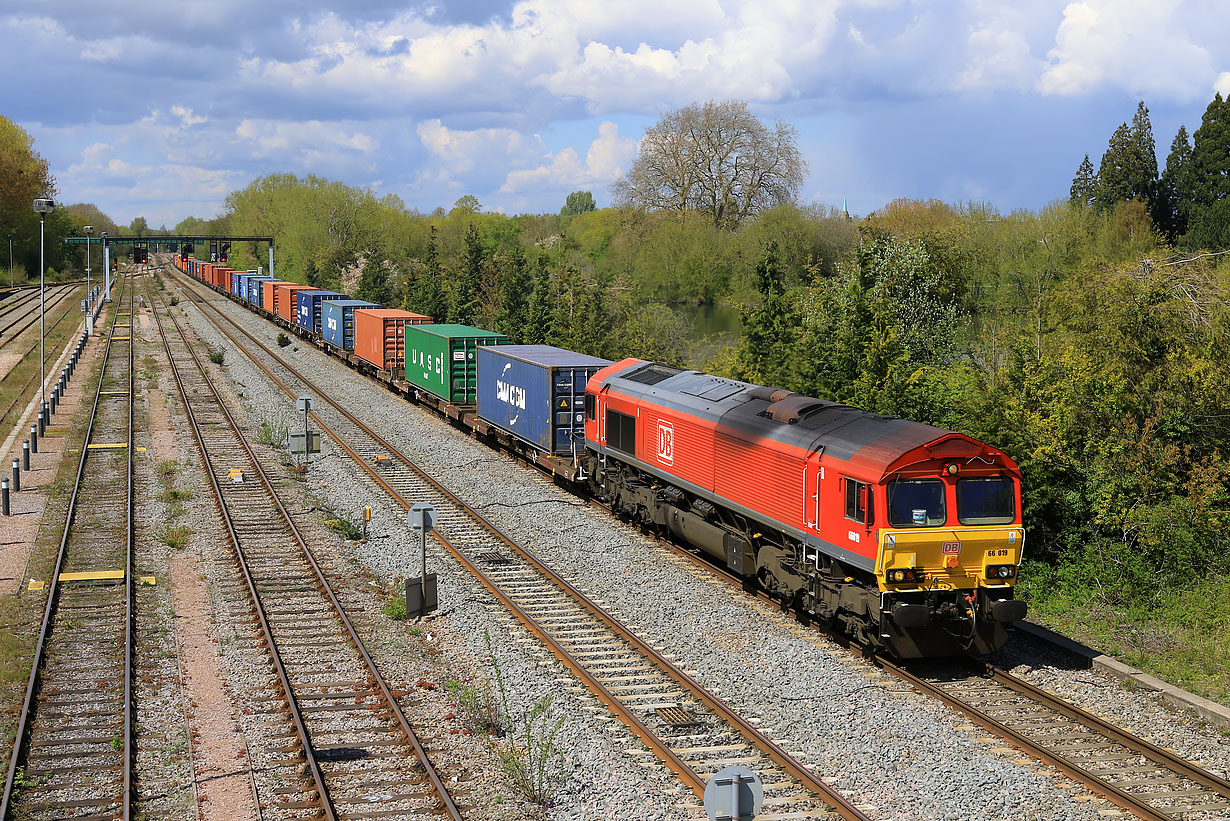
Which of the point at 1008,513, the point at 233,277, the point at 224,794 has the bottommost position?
the point at 224,794

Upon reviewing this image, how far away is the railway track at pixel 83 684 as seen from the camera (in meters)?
11.8

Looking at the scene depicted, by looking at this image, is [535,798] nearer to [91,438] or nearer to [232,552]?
[232,552]

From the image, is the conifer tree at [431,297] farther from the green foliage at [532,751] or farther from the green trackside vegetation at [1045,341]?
the green foliage at [532,751]

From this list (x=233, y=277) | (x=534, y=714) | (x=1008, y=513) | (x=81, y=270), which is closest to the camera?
(x=534, y=714)

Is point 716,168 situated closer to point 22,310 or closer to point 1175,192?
point 1175,192

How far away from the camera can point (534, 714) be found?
12.7 meters

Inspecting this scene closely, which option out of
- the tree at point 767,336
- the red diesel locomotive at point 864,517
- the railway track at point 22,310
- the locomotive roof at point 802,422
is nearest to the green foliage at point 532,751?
the red diesel locomotive at point 864,517

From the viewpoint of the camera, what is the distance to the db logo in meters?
21.5

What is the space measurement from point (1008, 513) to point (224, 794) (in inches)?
451

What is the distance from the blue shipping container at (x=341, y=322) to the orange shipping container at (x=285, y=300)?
14.2 metres

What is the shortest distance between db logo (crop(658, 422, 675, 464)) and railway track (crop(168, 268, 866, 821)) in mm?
3446

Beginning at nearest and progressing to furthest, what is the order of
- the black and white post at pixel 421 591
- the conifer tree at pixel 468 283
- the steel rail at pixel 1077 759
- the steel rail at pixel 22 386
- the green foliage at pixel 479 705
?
the steel rail at pixel 1077 759
the green foliage at pixel 479 705
the black and white post at pixel 421 591
the steel rail at pixel 22 386
the conifer tree at pixel 468 283

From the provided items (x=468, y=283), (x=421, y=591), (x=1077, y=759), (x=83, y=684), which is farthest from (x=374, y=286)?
(x=1077, y=759)

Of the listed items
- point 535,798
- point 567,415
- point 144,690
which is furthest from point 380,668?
point 567,415
